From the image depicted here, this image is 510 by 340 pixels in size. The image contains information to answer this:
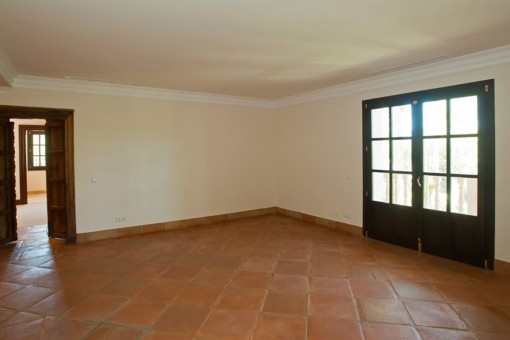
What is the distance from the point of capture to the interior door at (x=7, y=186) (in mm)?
4914

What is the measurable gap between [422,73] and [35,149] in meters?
11.3

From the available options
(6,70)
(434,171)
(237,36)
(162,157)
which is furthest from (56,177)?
(434,171)

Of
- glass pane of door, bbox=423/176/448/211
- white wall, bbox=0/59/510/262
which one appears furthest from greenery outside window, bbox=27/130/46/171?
glass pane of door, bbox=423/176/448/211

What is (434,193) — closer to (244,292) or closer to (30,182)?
(244,292)

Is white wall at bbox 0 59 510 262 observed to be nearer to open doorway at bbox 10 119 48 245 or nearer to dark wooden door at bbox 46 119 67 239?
dark wooden door at bbox 46 119 67 239

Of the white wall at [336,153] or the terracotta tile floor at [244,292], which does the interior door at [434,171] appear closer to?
the white wall at [336,153]

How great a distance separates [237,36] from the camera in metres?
3.10

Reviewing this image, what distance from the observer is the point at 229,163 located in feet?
21.4

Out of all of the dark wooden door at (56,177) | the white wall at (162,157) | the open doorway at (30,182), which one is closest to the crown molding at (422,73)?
the white wall at (162,157)

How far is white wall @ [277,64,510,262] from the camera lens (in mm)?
3590

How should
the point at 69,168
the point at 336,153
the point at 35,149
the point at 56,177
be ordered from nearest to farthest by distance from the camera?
the point at 69,168 < the point at 56,177 < the point at 336,153 < the point at 35,149

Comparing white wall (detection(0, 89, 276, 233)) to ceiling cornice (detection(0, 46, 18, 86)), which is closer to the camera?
ceiling cornice (detection(0, 46, 18, 86))

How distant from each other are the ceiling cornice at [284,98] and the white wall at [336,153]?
9 centimetres

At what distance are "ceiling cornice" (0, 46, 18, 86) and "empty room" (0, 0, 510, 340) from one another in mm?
50
